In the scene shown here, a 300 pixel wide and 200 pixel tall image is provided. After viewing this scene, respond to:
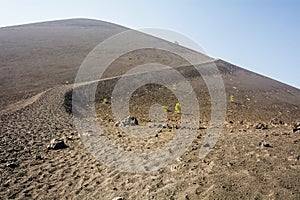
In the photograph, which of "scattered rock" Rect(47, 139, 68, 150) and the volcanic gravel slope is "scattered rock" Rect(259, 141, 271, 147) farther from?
"scattered rock" Rect(47, 139, 68, 150)

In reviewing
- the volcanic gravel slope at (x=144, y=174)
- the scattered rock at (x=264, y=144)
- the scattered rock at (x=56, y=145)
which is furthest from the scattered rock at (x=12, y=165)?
the scattered rock at (x=264, y=144)

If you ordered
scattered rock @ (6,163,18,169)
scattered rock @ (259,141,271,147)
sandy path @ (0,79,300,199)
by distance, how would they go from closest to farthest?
1. sandy path @ (0,79,300,199)
2. scattered rock @ (259,141,271,147)
3. scattered rock @ (6,163,18,169)

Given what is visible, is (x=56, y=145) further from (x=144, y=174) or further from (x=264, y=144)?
(x=264, y=144)

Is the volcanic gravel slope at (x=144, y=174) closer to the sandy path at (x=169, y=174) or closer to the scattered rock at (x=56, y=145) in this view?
the sandy path at (x=169, y=174)

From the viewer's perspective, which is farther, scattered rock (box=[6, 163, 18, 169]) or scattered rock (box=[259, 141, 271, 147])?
scattered rock (box=[6, 163, 18, 169])

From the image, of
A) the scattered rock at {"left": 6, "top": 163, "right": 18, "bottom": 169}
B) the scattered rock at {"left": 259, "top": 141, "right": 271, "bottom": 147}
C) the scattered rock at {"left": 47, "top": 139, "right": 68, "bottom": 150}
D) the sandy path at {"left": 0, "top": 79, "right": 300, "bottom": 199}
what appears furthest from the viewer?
the scattered rock at {"left": 47, "top": 139, "right": 68, "bottom": 150}

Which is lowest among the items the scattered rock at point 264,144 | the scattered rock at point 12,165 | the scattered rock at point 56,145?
the scattered rock at point 12,165

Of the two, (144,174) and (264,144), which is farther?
(264,144)

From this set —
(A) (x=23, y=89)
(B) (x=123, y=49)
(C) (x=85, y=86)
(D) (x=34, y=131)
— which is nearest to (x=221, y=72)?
(B) (x=123, y=49)

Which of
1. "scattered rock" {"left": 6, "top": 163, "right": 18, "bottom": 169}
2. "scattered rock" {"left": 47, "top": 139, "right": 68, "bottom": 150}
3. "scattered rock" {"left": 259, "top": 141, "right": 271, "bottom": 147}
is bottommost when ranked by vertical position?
"scattered rock" {"left": 6, "top": 163, "right": 18, "bottom": 169}

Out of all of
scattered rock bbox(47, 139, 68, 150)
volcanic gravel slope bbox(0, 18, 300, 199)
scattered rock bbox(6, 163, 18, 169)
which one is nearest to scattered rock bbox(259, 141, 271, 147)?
volcanic gravel slope bbox(0, 18, 300, 199)

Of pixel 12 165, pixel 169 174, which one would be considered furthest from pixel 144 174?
pixel 12 165

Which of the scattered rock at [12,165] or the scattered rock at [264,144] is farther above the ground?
the scattered rock at [264,144]

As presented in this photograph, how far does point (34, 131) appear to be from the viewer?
31.6ft
